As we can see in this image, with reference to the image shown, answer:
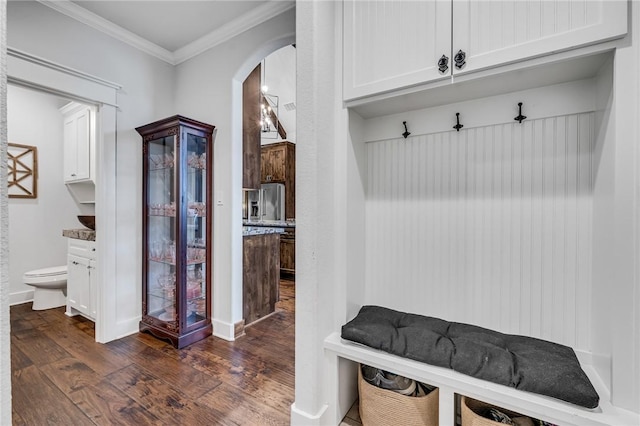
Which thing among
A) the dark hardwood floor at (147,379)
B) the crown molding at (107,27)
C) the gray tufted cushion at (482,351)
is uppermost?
the crown molding at (107,27)

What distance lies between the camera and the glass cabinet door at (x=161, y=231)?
8.46ft

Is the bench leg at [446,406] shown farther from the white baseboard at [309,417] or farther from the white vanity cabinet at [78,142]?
the white vanity cabinet at [78,142]

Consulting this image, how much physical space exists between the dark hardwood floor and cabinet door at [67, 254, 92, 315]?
0.71ft

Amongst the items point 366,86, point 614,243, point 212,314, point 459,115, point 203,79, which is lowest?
point 212,314

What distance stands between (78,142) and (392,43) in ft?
13.2

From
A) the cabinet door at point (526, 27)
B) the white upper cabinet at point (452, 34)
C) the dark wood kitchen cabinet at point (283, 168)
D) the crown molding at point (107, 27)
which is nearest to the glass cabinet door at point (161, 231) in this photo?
the crown molding at point (107, 27)

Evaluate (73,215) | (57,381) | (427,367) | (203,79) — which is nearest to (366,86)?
(427,367)

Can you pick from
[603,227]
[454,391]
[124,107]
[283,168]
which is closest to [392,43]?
[603,227]

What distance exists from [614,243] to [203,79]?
10.2 feet

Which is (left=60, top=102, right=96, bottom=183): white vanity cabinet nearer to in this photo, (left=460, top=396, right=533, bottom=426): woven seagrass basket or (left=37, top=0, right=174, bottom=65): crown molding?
(left=37, top=0, right=174, bottom=65): crown molding

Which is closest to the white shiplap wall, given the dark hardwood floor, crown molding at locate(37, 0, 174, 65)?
the dark hardwood floor

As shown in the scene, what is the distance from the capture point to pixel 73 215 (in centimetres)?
393

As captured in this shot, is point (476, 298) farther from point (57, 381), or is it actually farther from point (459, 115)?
point (57, 381)

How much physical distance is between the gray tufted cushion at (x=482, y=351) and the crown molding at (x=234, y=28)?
237cm
